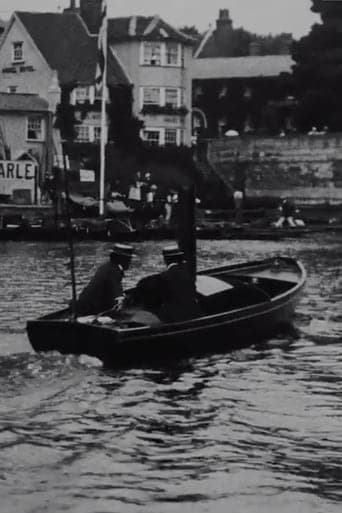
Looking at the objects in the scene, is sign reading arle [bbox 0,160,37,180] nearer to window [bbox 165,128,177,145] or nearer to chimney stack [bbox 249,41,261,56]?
window [bbox 165,128,177,145]

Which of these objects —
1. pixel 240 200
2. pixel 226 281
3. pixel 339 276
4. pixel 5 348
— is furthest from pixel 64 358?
pixel 240 200

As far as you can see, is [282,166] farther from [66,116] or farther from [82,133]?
[66,116]

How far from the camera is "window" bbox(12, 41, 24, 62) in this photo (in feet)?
246

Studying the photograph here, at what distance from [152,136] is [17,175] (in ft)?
48.0

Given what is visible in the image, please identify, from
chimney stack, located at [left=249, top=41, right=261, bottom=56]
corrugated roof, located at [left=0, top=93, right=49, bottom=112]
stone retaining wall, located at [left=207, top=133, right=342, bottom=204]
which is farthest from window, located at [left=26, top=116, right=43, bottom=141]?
chimney stack, located at [left=249, top=41, right=261, bottom=56]

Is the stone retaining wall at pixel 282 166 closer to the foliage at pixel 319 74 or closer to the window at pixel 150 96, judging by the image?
the foliage at pixel 319 74

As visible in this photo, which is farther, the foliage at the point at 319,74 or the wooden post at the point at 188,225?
the foliage at the point at 319,74

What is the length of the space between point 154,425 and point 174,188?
173 ft

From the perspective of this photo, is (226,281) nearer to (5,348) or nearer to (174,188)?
(5,348)

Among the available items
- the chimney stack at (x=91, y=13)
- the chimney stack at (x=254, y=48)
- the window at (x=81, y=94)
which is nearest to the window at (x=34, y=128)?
the window at (x=81, y=94)

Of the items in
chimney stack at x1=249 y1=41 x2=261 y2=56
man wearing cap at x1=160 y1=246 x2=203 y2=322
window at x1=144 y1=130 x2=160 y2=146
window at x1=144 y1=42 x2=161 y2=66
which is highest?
chimney stack at x1=249 y1=41 x2=261 y2=56

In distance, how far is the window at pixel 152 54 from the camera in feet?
246

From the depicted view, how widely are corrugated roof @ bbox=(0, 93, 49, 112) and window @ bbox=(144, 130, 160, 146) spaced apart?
6634 millimetres

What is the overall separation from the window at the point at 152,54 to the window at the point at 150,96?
161 cm
